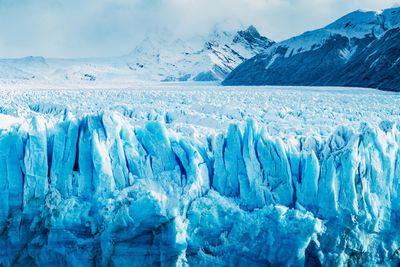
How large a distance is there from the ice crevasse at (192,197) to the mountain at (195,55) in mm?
63611

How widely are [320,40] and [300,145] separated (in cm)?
3961

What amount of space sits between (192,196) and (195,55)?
311 ft

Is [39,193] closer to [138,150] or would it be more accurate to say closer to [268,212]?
[138,150]

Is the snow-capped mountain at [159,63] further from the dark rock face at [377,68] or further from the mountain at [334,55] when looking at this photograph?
the dark rock face at [377,68]

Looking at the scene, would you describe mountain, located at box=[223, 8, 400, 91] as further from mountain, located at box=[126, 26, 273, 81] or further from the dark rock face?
mountain, located at box=[126, 26, 273, 81]

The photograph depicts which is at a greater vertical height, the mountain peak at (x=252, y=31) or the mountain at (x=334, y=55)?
the mountain peak at (x=252, y=31)

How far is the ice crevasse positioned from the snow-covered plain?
0.01m

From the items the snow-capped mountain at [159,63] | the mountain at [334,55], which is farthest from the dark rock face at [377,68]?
the snow-capped mountain at [159,63]

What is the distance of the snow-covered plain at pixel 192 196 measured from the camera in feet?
19.7

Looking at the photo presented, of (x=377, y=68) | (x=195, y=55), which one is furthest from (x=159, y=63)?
(x=377, y=68)

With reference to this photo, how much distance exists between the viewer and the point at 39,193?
20.6 ft

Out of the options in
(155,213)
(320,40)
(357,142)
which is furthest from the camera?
(320,40)

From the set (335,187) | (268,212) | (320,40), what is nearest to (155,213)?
(268,212)

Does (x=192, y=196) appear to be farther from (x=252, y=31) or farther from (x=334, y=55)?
(x=252, y=31)
